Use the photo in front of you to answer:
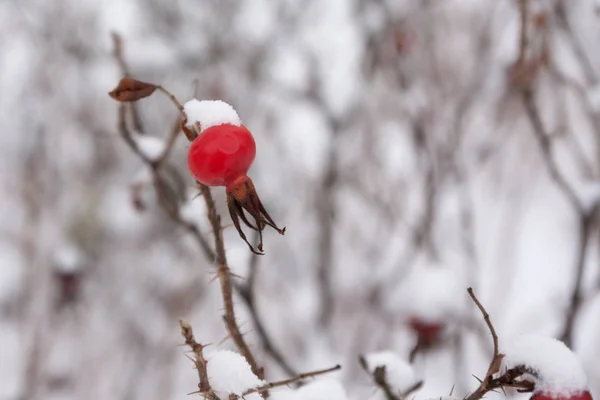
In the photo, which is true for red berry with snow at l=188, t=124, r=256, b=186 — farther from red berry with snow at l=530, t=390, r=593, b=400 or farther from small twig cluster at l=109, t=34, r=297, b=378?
red berry with snow at l=530, t=390, r=593, b=400

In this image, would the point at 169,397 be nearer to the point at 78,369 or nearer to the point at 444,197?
the point at 78,369

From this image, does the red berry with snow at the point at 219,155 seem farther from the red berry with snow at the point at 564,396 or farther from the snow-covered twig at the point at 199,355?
the red berry with snow at the point at 564,396

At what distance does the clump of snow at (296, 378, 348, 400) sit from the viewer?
891mm

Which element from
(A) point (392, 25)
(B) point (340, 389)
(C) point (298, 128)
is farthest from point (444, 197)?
(B) point (340, 389)

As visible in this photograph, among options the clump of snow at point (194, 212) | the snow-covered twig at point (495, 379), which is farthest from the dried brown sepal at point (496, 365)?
the clump of snow at point (194, 212)

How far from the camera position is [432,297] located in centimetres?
228

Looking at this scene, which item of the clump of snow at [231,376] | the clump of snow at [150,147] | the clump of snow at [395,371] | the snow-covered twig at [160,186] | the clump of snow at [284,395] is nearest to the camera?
the clump of snow at [231,376]

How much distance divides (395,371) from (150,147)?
84 cm

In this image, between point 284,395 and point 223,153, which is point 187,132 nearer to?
point 223,153

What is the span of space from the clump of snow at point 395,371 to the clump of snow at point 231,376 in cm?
30

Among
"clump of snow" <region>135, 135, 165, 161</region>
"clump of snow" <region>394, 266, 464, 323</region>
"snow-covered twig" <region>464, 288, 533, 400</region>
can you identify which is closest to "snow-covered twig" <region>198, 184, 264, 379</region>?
"snow-covered twig" <region>464, 288, 533, 400</region>

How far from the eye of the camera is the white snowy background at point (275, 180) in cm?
365

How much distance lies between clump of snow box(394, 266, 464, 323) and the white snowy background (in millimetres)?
635

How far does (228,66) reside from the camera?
16.2ft
